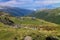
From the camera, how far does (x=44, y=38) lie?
83.2 meters

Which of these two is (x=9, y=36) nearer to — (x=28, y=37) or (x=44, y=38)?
(x=28, y=37)

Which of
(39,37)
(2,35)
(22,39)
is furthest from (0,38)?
(39,37)

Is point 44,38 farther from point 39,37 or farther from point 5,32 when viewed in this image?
point 5,32

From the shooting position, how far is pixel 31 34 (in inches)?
3410

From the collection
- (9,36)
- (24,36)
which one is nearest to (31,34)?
(24,36)

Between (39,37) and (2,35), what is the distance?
1565 cm

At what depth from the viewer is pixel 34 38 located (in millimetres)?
82812

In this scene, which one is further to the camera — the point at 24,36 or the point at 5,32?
the point at 5,32

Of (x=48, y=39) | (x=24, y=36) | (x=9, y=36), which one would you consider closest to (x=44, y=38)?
(x=48, y=39)

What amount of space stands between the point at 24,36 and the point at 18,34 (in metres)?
5.21

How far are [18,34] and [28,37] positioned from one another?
28.1 ft

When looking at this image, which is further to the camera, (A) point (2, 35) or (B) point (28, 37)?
(A) point (2, 35)

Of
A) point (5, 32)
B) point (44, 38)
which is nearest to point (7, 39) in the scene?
point (5, 32)

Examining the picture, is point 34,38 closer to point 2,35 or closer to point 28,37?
point 28,37
